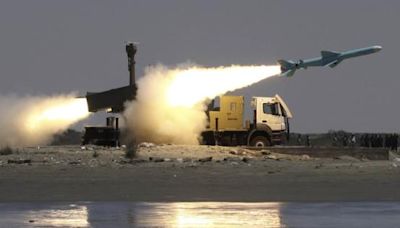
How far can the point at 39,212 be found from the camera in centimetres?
2073

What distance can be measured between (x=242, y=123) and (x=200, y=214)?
3316 cm

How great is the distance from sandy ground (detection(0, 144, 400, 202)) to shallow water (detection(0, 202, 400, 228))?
5.83 feet

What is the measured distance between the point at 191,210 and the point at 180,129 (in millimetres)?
30426

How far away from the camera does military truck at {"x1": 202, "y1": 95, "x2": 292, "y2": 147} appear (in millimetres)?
52656

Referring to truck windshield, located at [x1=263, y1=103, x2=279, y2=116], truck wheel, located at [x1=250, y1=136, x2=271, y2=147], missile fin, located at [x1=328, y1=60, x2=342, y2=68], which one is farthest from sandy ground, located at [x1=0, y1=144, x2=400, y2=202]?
missile fin, located at [x1=328, y1=60, x2=342, y2=68]

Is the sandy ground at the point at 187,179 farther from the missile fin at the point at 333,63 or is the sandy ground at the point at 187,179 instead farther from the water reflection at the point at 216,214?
the missile fin at the point at 333,63

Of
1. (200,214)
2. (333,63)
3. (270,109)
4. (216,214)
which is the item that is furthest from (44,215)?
(333,63)

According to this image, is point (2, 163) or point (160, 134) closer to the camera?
point (2, 163)

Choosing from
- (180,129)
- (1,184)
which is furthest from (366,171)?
(180,129)

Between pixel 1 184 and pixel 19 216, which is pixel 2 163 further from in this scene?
pixel 19 216

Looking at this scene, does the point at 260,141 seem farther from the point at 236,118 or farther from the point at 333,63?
the point at 333,63

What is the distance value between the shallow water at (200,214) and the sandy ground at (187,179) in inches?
69.9

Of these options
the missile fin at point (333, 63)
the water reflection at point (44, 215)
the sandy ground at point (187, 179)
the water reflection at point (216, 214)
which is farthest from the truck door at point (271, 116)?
the water reflection at point (44, 215)

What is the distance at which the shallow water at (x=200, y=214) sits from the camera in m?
18.3
